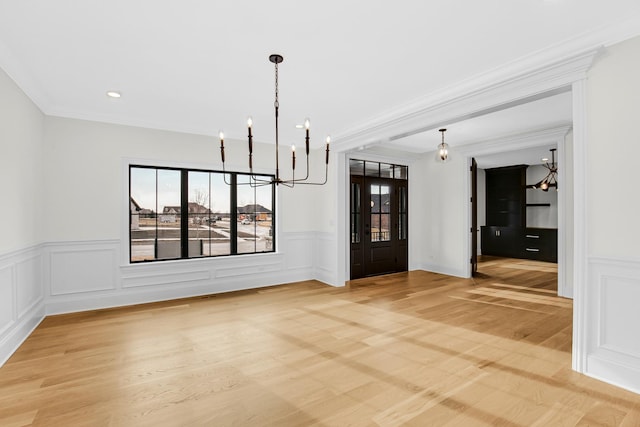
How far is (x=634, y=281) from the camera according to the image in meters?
2.29

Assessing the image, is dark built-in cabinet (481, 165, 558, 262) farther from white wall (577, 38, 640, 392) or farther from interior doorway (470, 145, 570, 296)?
white wall (577, 38, 640, 392)

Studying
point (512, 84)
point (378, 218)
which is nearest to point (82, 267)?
point (378, 218)

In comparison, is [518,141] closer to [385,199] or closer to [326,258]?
[385,199]

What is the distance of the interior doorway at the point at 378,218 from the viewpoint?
636 cm

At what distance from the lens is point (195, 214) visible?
517 centimetres

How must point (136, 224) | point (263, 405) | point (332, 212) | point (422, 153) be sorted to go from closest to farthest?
point (263, 405) → point (136, 224) → point (332, 212) → point (422, 153)

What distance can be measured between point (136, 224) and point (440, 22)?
4.63m

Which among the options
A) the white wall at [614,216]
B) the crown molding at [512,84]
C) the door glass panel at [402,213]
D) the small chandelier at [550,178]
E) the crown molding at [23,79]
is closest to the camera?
the white wall at [614,216]

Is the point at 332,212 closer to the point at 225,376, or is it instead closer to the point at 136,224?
the point at 136,224

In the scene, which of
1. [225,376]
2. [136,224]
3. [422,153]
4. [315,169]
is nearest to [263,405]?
[225,376]

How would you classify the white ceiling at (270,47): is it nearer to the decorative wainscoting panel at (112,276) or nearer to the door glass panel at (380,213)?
the decorative wainscoting panel at (112,276)

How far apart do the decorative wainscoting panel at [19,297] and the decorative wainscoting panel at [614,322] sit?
195 inches

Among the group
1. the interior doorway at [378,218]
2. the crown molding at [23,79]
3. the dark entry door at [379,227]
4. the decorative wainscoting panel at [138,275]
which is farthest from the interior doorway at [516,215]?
the crown molding at [23,79]

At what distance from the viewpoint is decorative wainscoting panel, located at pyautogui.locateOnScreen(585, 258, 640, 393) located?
90.4 inches
